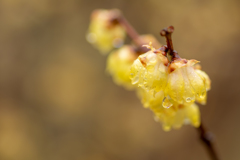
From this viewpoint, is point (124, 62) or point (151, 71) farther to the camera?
point (124, 62)

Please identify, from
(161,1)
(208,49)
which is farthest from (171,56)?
(161,1)

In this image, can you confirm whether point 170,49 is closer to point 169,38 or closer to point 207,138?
point 169,38

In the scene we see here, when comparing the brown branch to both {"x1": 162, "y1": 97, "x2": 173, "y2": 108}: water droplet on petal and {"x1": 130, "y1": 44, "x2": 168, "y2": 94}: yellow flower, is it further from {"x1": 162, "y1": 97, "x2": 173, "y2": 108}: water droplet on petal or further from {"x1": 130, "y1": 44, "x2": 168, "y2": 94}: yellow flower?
{"x1": 162, "y1": 97, "x2": 173, "y2": 108}: water droplet on petal

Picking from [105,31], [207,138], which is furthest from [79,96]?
[207,138]

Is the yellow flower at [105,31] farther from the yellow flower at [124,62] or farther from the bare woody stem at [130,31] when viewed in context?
the yellow flower at [124,62]

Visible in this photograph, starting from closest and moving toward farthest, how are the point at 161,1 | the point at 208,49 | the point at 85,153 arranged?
the point at 208,49 < the point at 161,1 < the point at 85,153

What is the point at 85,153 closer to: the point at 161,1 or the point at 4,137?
the point at 4,137
